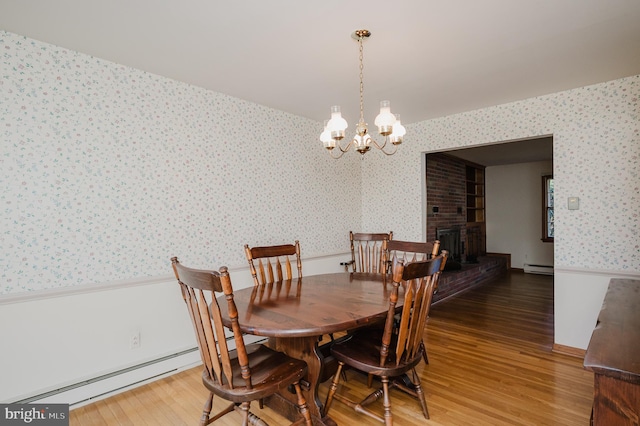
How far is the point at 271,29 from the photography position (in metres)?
1.92

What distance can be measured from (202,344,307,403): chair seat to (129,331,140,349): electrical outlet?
1050 millimetres

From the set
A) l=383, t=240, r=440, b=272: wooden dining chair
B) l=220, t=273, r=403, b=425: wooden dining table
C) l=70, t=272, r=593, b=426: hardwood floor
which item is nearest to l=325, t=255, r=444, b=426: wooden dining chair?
l=220, t=273, r=403, b=425: wooden dining table

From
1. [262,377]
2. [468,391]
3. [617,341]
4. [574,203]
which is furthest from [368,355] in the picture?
[574,203]

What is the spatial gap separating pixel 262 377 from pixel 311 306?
1.45 ft

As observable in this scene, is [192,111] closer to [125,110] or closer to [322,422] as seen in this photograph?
[125,110]

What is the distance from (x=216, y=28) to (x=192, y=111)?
3.33ft

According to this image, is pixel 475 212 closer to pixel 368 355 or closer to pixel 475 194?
pixel 475 194

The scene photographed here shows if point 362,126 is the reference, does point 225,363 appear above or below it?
below

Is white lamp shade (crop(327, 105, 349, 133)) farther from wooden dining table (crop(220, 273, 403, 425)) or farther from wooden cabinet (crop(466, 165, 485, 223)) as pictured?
wooden cabinet (crop(466, 165, 485, 223))

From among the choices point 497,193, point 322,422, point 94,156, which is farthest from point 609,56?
point 497,193

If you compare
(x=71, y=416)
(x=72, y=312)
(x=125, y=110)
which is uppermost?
(x=125, y=110)

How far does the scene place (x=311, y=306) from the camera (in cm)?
185

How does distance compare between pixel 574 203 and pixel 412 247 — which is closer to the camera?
pixel 412 247

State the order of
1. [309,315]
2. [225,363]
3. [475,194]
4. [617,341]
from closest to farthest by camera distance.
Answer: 1. [617,341]
2. [225,363]
3. [309,315]
4. [475,194]
